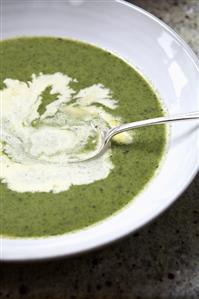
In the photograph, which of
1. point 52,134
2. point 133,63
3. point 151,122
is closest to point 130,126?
point 151,122

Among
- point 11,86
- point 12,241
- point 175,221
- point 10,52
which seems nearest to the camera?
point 12,241

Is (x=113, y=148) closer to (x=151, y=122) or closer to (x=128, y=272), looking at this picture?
(x=151, y=122)

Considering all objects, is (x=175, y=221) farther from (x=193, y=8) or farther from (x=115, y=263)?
(x=193, y=8)

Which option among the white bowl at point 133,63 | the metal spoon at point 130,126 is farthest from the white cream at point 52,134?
the white bowl at point 133,63

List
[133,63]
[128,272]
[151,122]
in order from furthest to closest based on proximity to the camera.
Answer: [133,63] → [151,122] → [128,272]

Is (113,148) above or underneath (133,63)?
underneath

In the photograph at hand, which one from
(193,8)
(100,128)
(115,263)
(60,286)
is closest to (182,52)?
(100,128)

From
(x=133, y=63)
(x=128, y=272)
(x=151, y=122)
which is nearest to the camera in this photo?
(x=128, y=272)
